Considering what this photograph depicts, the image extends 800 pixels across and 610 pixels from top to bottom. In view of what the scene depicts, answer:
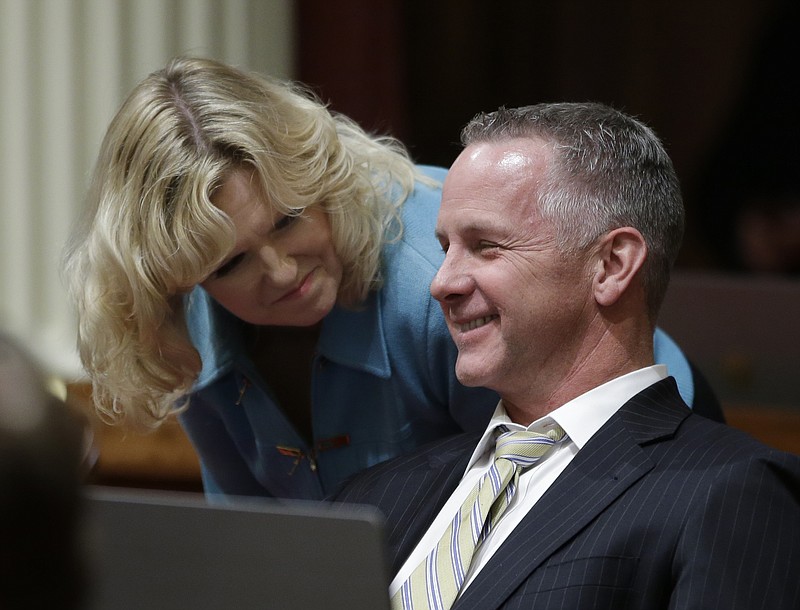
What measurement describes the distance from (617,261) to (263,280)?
1.73ft

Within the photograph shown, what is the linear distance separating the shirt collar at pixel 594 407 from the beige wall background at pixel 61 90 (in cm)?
222

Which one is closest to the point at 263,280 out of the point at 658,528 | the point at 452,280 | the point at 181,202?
the point at 181,202

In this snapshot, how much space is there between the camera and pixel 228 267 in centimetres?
177

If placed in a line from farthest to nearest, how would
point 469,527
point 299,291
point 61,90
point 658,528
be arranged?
point 61,90 → point 299,291 → point 469,527 → point 658,528

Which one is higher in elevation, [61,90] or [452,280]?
[452,280]

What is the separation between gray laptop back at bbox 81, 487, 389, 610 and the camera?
42.4 inches

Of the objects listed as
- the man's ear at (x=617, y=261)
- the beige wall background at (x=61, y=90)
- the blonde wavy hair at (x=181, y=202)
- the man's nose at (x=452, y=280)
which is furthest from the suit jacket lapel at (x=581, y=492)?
the beige wall background at (x=61, y=90)

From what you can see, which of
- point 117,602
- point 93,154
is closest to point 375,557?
point 117,602

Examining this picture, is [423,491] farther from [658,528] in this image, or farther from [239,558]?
[239,558]

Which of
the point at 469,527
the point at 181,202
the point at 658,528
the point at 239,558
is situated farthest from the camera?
the point at 181,202

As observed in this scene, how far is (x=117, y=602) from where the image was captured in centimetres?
109

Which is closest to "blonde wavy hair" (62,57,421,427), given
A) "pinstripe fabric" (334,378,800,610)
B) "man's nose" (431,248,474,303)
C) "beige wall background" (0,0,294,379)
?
"man's nose" (431,248,474,303)

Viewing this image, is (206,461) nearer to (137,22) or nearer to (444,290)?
(444,290)

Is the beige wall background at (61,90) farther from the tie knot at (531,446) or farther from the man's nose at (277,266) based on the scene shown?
the tie knot at (531,446)
